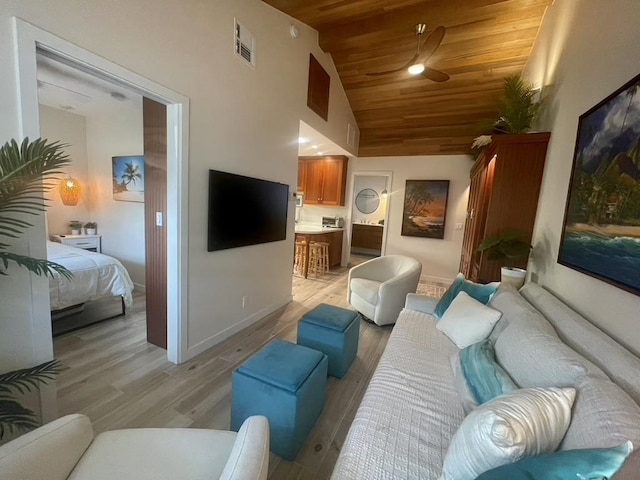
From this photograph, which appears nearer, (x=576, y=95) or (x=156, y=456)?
(x=156, y=456)

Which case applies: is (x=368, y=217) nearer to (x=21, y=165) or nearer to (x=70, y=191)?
(x=70, y=191)

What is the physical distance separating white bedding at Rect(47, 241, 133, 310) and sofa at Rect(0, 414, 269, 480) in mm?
2180

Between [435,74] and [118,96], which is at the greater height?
[435,74]

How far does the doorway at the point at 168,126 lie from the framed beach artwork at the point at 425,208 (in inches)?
173

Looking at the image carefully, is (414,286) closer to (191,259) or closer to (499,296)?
(499,296)

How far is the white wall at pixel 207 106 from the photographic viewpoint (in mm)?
1316

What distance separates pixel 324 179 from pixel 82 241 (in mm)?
4358

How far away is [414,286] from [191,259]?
2.47 meters

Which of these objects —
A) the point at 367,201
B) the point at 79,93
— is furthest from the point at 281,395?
the point at 367,201

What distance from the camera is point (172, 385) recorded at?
198 centimetres

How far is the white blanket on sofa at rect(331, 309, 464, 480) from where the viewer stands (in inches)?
37.5

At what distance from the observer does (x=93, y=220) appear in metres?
4.27

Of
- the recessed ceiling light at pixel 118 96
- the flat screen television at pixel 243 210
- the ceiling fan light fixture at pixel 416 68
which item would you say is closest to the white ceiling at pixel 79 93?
the recessed ceiling light at pixel 118 96

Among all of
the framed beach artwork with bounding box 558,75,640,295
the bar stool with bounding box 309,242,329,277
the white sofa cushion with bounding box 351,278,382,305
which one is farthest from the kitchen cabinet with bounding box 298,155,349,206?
the framed beach artwork with bounding box 558,75,640,295
